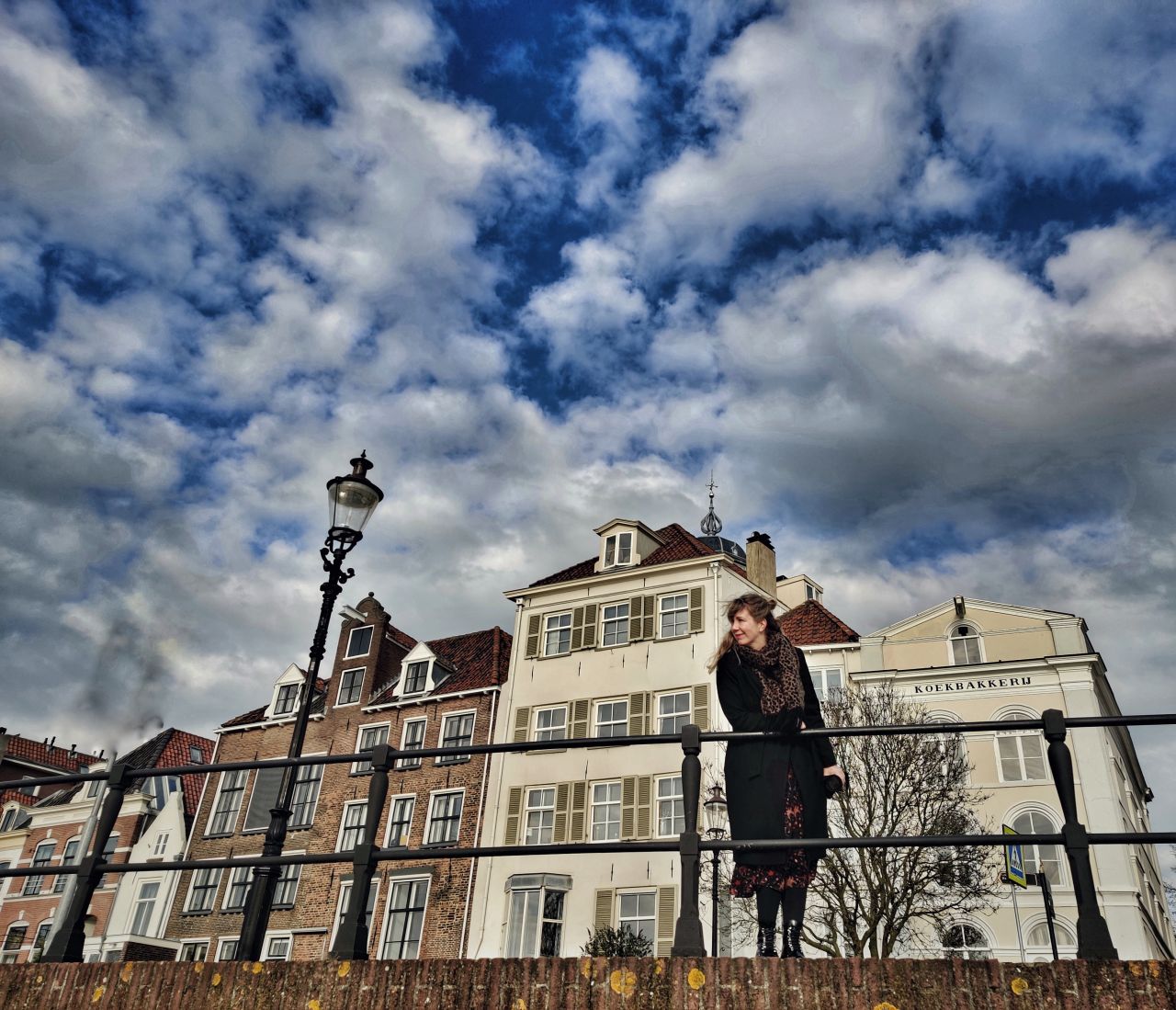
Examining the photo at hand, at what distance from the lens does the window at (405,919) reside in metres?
30.7

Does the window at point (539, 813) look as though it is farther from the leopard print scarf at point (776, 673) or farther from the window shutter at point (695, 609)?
the leopard print scarf at point (776, 673)

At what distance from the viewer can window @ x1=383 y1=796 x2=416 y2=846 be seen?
3312 cm

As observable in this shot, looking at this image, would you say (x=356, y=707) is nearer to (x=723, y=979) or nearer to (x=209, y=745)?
(x=209, y=745)

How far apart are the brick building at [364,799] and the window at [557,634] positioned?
211cm

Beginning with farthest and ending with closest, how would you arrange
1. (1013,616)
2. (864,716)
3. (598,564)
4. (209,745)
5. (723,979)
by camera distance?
(209,745)
(598,564)
(1013,616)
(864,716)
(723,979)

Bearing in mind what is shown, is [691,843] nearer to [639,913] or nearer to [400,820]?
[639,913]

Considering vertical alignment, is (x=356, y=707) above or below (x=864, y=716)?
above

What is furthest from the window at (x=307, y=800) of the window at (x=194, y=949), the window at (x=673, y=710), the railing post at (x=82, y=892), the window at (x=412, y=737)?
the railing post at (x=82, y=892)

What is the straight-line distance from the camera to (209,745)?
47.2m

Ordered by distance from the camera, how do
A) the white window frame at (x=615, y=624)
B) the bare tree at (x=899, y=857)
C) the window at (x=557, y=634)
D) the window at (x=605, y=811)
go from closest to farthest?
the bare tree at (x=899, y=857) → the window at (x=605, y=811) → the white window frame at (x=615, y=624) → the window at (x=557, y=634)

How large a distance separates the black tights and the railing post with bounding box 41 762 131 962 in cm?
292

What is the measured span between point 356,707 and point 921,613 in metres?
20.4

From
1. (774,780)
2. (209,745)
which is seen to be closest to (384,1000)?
(774,780)

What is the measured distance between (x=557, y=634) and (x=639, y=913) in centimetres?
1025
